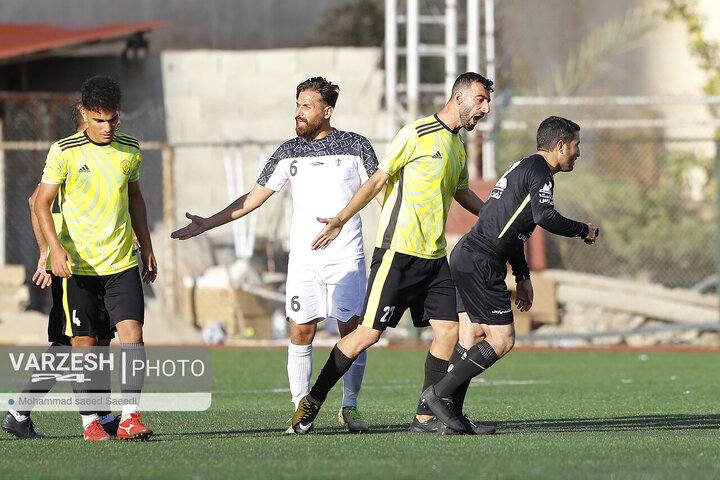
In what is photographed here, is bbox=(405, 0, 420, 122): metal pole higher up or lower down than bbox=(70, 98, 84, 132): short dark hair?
higher up

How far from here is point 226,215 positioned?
7.75 meters

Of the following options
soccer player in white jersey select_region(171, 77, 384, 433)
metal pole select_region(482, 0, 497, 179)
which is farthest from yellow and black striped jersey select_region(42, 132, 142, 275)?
metal pole select_region(482, 0, 497, 179)

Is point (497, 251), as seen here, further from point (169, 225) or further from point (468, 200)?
point (169, 225)

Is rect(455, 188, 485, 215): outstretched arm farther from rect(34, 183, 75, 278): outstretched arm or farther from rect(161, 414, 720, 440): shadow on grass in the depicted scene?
rect(34, 183, 75, 278): outstretched arm

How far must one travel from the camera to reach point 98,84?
6980 mm

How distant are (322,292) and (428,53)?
38.7 ft

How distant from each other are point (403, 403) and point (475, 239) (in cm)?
265

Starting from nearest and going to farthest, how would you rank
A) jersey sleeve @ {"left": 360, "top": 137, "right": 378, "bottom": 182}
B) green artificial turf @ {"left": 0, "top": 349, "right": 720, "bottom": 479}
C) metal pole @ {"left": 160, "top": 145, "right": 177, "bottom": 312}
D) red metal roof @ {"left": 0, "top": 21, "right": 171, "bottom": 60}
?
green artificial turf @ {"left": 0, "top": 349, "right": 720, "bottom": 479} → jersey sleeve @ {"left": 360, "top": 137, "right": 378, "bottom": 182} → metal pole @ {"left": 160, "top": 145, "right": 177, "bottom": 312} → red metal roof @ {"left": 0, "top": 21, "right": 171, "bottom": 60}

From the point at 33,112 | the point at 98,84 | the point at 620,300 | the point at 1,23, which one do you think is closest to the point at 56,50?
the point at 33,112

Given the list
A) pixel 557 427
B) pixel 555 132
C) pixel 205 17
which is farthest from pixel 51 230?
pixel 205 17

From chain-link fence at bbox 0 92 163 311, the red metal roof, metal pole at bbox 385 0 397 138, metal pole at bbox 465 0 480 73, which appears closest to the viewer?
the red metal roof

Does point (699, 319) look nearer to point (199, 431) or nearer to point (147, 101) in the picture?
point (147, 101)

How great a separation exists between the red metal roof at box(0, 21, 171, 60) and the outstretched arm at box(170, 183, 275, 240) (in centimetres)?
1151

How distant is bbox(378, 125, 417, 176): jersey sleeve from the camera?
722 cm
